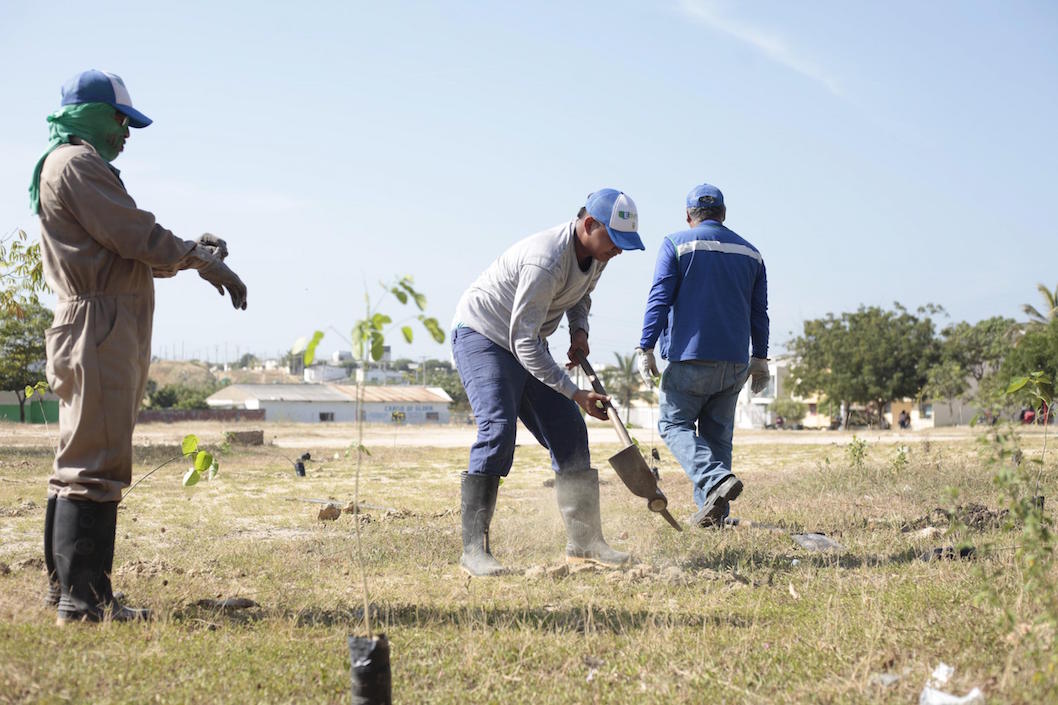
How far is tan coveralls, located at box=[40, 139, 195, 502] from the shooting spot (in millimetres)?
3393

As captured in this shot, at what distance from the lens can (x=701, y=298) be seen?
6023 mm

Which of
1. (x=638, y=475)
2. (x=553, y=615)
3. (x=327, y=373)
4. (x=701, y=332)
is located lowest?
(x=553, y=615)

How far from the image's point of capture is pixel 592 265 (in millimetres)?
4977

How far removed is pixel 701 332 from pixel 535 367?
5.44 feet

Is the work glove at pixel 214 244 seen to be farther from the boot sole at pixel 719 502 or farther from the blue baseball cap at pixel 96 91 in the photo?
the boot sole at pixel 719 502

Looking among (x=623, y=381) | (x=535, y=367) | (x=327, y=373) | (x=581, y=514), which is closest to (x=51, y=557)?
(x=535, y=367)

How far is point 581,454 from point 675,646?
211 cm

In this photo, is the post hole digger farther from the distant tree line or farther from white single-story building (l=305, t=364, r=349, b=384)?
the distant tree line

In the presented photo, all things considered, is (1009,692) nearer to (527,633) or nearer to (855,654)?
(855,654)

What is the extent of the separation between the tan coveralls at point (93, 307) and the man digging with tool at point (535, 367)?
172 cm

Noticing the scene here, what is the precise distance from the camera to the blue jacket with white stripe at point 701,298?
19.6 feet

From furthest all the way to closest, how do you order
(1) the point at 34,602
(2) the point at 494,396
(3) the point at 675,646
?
(2) the point at 494,396 < (1) the point at 34,602 < (3) the point at 675,646

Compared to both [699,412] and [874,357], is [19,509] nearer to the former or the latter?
[699,412]

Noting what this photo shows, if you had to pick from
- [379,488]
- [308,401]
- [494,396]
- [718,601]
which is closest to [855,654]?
[718,601]
